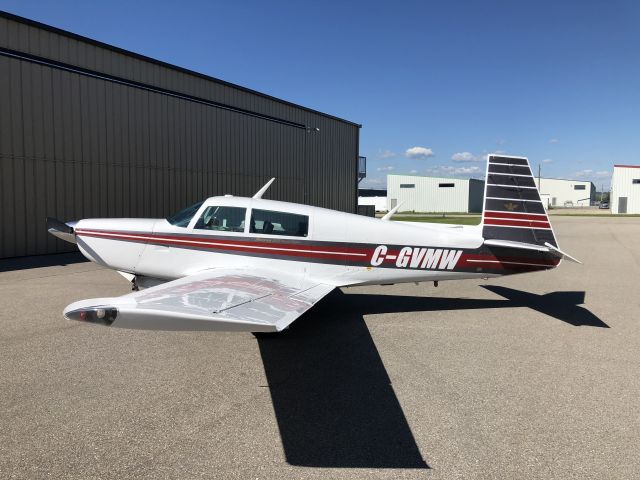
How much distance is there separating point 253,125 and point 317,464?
1877 cm

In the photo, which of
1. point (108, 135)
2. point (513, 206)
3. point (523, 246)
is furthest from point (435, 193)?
point (523, 246)

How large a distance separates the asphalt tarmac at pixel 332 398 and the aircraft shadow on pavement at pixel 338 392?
0.02 m

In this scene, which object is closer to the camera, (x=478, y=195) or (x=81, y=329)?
(x=81, y=329)

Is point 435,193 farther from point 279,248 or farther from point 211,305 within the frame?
point 211,305

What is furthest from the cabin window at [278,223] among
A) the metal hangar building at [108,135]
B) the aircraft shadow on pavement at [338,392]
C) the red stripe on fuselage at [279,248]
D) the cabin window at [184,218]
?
the metal hangar building at [108,135]

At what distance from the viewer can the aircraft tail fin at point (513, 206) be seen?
6781 mm

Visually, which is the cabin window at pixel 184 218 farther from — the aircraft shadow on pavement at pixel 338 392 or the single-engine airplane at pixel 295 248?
the aircraft shadow on pavement at pixel 338 392

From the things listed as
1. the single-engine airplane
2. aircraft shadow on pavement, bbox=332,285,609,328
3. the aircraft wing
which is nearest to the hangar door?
aircraft shadow on pavement, bbox=332,285,609,328

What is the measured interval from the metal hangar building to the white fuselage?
8101 mm

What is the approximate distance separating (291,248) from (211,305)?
2.55m

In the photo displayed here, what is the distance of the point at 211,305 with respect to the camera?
3629mm

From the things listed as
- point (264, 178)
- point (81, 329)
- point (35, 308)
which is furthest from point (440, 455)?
point (264, 178)

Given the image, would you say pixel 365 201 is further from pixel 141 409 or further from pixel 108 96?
pixel 141 409

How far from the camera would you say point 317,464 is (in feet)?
9.45
